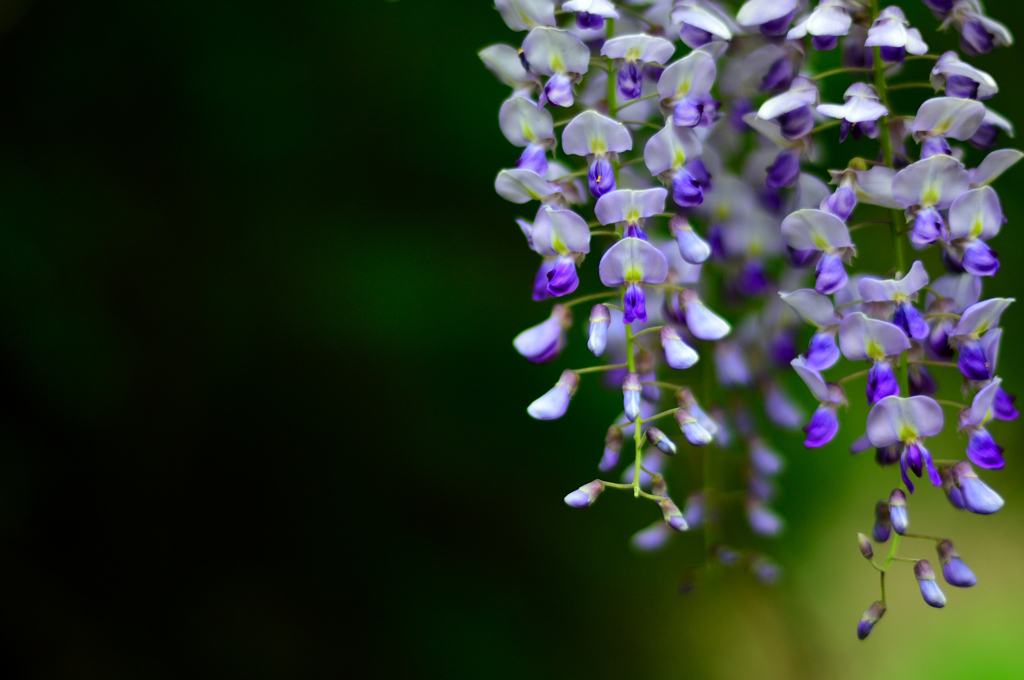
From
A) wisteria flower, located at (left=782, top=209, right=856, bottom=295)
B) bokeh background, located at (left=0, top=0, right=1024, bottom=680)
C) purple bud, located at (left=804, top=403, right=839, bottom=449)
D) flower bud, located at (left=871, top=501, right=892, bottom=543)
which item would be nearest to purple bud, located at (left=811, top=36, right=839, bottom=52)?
wisteria flower, located at (left=782, top=209, right=856, bottom=295)

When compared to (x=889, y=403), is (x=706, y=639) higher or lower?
lower

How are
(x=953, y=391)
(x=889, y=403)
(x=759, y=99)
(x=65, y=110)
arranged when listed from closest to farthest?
1. (x=889, y=403)
2. (x=759, y=99)
3. (x=65, y=110)
4. (x=953, y=391)

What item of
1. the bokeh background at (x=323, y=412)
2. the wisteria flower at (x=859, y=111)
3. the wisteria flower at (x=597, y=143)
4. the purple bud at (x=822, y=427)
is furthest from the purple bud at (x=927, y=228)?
the bokeh background at (x=323, y=412)

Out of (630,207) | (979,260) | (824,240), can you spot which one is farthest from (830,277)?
(630,207)

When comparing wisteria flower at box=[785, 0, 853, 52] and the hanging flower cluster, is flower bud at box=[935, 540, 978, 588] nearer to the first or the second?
the hanging flower cluster

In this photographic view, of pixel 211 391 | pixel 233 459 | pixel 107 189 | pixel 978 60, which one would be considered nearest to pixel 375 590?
pixel 233 459

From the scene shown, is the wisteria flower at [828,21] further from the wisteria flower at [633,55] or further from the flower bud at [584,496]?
the flower bud at [584,496]

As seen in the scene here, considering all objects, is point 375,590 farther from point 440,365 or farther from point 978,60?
point 978,60
